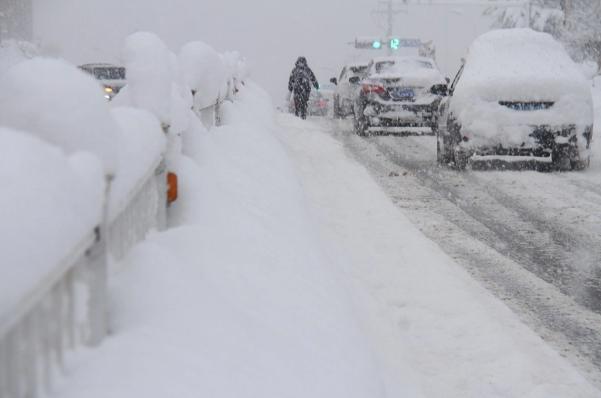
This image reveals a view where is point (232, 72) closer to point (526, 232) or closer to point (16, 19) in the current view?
point (526, 232)

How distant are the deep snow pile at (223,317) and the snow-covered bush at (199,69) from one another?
1.63 meters

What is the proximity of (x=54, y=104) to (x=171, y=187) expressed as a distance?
7.54ft

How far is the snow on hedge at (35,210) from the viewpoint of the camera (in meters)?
1.55

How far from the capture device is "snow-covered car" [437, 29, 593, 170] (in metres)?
11.6

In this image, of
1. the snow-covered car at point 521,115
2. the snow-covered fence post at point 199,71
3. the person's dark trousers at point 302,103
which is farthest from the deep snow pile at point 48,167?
the person's dark trousers at point 302,103

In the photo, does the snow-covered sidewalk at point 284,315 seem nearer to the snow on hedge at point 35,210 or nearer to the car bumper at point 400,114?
the snow on hedge at point 35,210

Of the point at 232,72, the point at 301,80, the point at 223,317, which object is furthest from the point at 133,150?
the point at 301,80

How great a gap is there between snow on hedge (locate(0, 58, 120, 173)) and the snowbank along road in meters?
3.09

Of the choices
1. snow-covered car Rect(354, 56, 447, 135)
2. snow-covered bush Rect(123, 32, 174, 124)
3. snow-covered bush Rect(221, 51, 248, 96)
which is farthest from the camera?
snow-covered car Rect(354, 56, 447, 135)

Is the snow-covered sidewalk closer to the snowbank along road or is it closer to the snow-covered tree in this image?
the snowbank along road

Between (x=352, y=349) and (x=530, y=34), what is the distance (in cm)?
1108

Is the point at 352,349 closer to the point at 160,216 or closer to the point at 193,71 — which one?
the point at 160,216

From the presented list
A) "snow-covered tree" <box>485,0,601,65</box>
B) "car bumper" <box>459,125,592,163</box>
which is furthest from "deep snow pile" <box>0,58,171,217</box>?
"snow-covered tree" <box>485,0,601,65</box>

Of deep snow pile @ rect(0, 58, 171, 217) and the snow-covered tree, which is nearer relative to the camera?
deep snow pile @ rect(0, 58, 171, 217)
